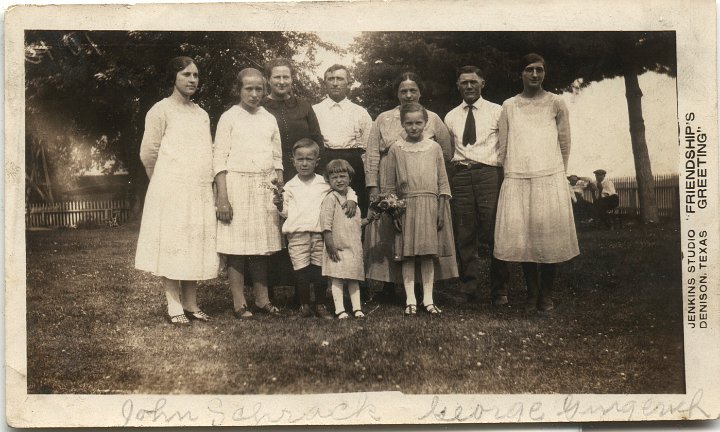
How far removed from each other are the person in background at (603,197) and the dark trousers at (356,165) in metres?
1.67

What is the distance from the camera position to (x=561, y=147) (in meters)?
4.95

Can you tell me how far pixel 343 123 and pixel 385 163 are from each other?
0.42 m

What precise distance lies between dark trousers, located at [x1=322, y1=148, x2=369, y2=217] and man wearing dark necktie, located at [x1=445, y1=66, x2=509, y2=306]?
0.65 m

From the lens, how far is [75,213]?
194 inches

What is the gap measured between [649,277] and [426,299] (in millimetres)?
1634

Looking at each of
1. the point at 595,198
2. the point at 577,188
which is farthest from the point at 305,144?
the point at 595,198

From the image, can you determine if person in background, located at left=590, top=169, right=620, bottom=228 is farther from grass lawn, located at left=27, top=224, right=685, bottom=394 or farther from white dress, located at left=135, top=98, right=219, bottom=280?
white dress, located at left=135, top=98, right=219, bottom=280

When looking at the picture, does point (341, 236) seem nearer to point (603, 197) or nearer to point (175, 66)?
point (175, 66)

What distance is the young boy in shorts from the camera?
4.80 meters

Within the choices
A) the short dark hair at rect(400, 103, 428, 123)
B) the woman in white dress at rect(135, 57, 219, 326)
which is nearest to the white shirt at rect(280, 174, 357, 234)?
the woman in white dress at rect(135, 57, 219, 326)

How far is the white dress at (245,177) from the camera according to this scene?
4.82m

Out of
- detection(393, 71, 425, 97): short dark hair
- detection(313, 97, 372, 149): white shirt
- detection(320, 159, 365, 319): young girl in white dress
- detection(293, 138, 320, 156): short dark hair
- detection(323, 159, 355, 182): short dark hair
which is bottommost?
detection(320, 159, 365, 319): young girl in white dress

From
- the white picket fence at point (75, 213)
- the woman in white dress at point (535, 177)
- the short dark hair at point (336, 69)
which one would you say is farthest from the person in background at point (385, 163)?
the white picket fence at point (75, 213)

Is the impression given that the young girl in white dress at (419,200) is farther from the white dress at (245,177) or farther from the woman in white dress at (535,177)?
the white dress at (245,177)
